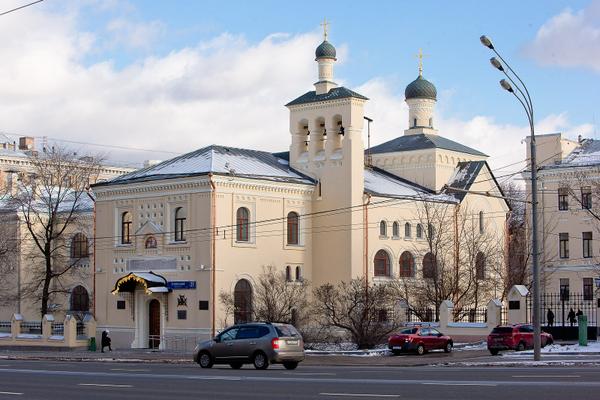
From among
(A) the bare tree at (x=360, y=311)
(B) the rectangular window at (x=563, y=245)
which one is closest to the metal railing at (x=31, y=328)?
(A) the bare tree at (x=360, y=311)

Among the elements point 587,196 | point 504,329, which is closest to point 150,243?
point 504,329

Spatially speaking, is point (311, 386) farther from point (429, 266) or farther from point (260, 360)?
point (429, 266)

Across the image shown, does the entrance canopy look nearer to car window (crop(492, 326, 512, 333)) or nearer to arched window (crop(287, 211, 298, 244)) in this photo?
arched window (crop(287, 211, 298, 244))

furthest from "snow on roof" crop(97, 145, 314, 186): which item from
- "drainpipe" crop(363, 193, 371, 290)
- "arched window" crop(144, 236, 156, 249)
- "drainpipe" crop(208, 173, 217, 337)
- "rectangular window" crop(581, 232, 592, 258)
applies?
"rectangular window" crop(581, 232, 592, 258)

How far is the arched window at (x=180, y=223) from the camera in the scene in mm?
52969

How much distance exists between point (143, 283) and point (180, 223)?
349 cm

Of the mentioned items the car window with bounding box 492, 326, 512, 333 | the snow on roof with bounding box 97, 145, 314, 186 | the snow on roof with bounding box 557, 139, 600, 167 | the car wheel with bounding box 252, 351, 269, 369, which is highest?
the snow on roof with bounding box 557, 139, 600, 167

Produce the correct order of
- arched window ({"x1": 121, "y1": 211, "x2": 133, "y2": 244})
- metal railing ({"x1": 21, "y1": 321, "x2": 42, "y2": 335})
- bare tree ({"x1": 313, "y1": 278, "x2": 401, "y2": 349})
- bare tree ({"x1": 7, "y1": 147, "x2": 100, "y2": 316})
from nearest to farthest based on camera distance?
bare tree ({"x1": 313, "y1": 278, "x2": 401, "y2": 349})
arched window ({"x1": 121, "y1": 211, "x2": 133, "y2": 244})
metal railing ({"x1": 21, "y1": 321, "x2": 42, "y2": 335})
bare tree ({"x1": 7, "y1": 147, "x2": 100, "y2": 316})

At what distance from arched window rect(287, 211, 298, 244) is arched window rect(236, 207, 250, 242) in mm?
3186

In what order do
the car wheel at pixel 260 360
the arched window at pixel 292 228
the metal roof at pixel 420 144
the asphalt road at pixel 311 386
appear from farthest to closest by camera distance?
1. the metal roof at pixel 420 144
2. the arched window at pixel 292 228
3. the car wheel at pixel 260 360
4. the asphalt road at pixel 311 386

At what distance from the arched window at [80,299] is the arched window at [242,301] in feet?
41.7

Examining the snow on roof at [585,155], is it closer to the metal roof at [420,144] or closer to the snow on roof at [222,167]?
the metal roof at [420,144]

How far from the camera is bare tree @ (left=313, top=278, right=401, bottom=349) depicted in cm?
4759

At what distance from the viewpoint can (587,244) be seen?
6750 cm
